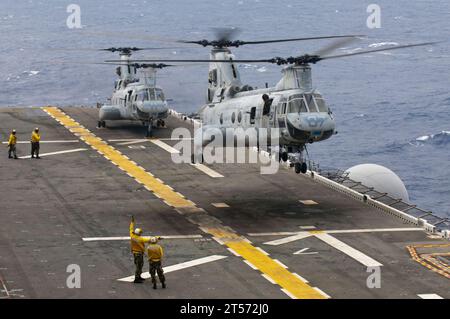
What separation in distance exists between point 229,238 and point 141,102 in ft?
89.8

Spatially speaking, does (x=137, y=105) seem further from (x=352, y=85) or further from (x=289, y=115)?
(x=352, y=85)

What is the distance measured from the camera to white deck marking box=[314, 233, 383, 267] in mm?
37188

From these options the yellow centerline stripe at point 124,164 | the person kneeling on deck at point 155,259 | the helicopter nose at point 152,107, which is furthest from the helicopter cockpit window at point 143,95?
the person kneeling on deck at point 155,259

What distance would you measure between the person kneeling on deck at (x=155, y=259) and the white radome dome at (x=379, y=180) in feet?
74.2

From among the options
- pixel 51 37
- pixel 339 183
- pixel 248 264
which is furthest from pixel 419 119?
pixel 51 37

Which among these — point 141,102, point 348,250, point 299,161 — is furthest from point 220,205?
point 141,102

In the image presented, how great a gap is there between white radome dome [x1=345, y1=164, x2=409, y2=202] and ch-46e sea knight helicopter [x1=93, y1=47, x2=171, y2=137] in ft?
53.0

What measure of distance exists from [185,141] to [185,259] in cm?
2798

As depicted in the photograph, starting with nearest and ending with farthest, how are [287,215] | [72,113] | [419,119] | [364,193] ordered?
[287,215]
[364,193]
[72,113]
[419,119]

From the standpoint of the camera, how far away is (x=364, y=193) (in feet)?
162

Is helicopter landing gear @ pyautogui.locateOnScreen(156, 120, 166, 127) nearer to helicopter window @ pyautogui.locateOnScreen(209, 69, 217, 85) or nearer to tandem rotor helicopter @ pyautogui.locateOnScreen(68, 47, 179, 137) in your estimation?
tandem rotor helicopter @ pyautogui.locateOnScreen(68, 47, 179, 137)

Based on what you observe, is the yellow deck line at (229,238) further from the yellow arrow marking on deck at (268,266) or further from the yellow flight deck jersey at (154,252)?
the yellow flight deck jersey at (154,252)

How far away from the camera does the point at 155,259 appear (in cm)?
3278

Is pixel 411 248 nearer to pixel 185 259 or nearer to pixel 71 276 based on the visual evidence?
pixel 185 259
